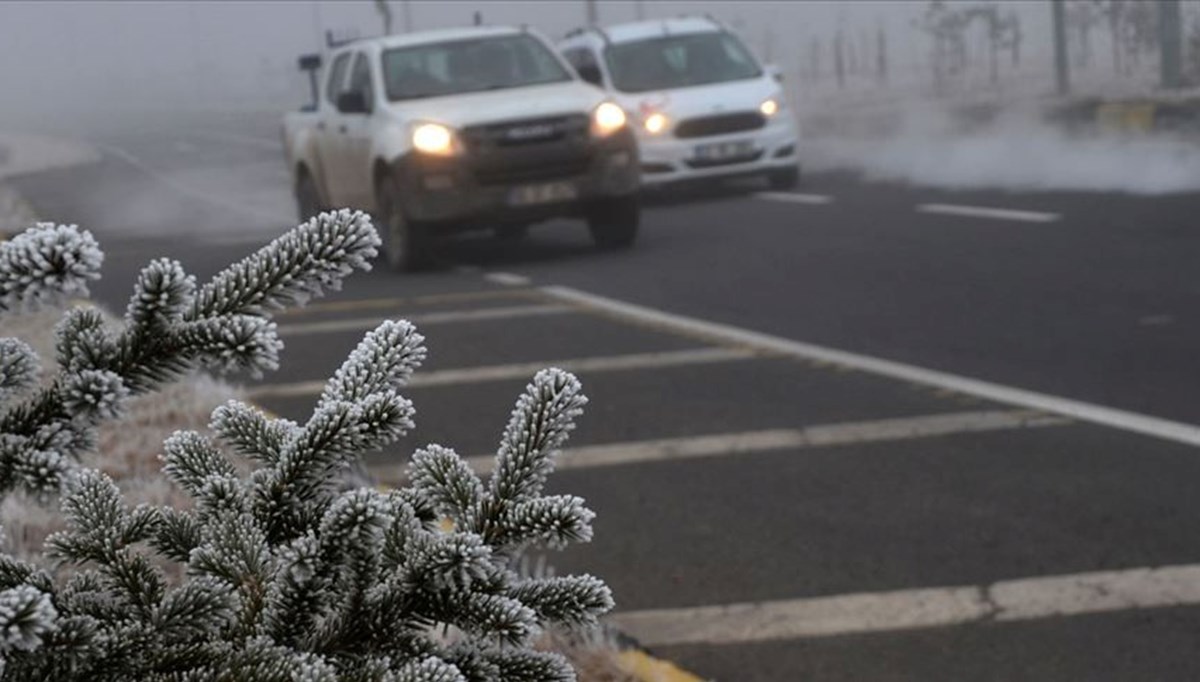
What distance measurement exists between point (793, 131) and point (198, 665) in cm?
2049

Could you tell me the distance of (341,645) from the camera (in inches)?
96.7

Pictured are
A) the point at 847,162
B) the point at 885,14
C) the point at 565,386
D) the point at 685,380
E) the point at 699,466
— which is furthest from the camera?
the point at 885,14

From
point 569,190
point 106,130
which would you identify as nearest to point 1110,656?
point 569,190

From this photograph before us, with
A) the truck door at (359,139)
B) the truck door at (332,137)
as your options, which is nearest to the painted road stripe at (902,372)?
the truck door at (359,139)

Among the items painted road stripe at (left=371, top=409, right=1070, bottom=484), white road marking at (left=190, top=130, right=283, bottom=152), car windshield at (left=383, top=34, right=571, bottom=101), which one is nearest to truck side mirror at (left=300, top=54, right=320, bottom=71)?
car windshield at (left=383, top=34, right=571, bottom=101)

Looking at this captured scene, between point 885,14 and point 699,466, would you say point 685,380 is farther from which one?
point 885,14

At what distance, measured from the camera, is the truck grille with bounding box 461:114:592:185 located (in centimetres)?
1672

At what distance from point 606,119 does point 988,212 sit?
2.87 meters

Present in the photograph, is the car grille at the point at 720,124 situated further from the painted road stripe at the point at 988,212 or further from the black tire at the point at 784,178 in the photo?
the painted road stripe at the point at 988,212

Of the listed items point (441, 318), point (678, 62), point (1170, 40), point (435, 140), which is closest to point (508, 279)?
point (435, 140)

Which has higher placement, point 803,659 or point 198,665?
point 198,665

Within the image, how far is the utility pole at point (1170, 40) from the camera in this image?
24.8 meters

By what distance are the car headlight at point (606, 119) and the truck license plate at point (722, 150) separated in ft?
17.0

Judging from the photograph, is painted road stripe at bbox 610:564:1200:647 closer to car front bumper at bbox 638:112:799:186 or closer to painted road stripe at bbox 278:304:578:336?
painted road stripe at bbox 278:304:578:336
